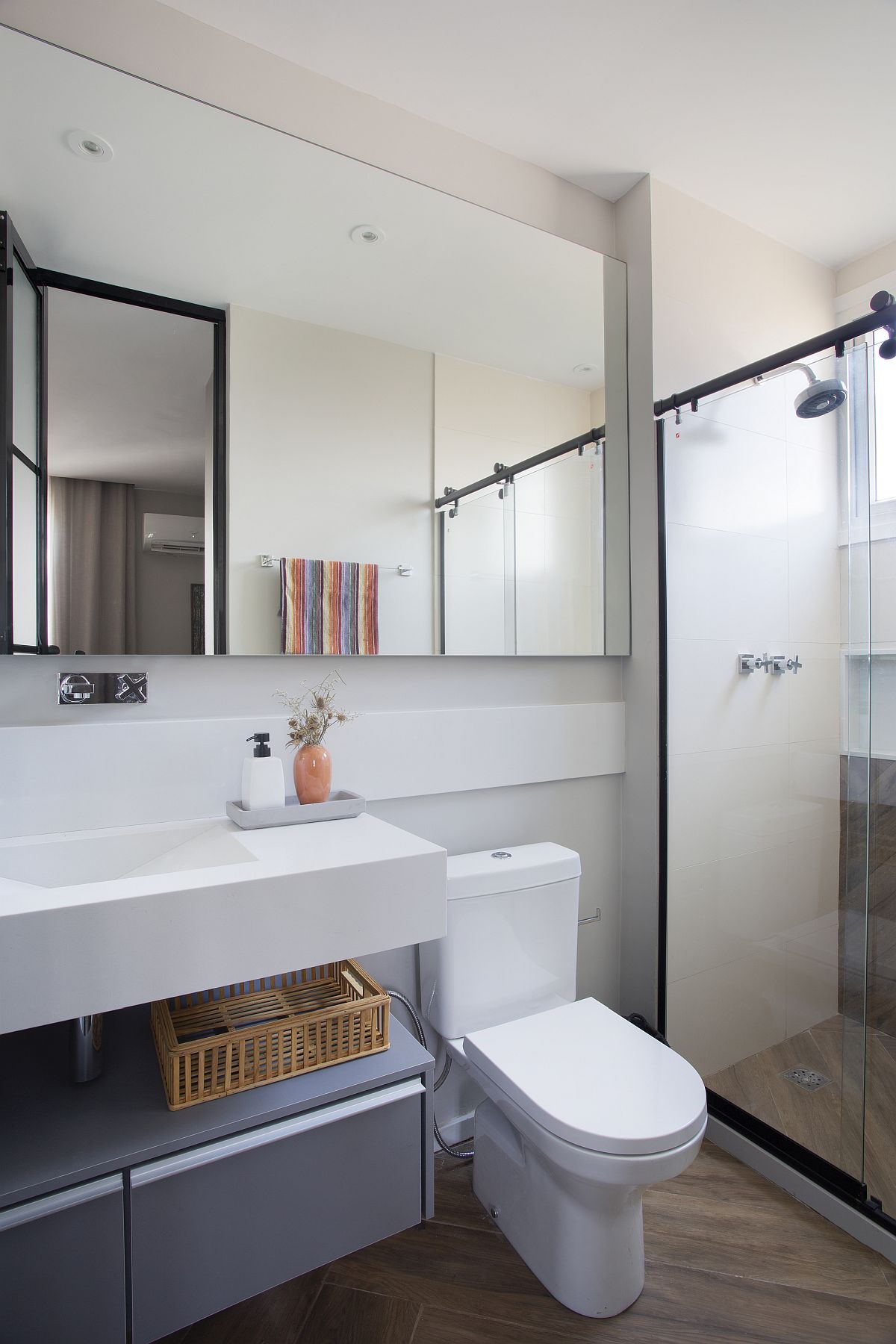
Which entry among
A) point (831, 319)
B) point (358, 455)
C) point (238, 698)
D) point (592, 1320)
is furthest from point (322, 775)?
point (831, 319)

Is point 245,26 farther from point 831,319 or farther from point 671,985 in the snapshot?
point 671,985

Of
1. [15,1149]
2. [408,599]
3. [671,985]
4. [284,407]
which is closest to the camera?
[15,1149]

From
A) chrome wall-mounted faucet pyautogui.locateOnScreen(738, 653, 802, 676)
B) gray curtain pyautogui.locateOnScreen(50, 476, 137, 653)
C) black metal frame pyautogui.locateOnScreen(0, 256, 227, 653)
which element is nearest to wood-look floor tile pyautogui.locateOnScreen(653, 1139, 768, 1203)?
chrome wall-mounted faucet pyautogui.locateOnScreen(738, 653, 802, 676)

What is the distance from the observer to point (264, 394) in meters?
1.54

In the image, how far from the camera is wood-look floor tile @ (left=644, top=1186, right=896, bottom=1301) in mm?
1419

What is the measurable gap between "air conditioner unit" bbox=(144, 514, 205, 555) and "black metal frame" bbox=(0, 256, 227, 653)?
1.2 inches

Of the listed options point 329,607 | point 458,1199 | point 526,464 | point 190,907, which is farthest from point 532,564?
point 458,1199

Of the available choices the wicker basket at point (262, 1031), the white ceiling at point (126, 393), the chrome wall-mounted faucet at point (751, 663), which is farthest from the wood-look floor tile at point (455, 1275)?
the white ceiling at point (126, 393)

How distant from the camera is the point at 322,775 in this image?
1.48m

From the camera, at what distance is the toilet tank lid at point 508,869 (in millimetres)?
1631

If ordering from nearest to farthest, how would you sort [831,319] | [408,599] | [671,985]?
[408,599], [671,985], [831,319]

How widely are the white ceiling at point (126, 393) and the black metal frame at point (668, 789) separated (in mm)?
1238

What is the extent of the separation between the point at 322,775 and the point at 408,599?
0.48 m

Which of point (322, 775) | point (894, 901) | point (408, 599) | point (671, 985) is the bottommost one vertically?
point (671, 985)
